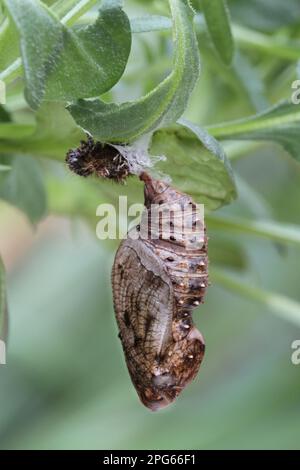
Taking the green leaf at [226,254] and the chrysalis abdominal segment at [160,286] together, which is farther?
the green leaf at [226,254]

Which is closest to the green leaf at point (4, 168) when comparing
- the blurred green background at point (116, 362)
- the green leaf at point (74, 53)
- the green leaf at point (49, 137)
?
the green leaf at point (49, 137)

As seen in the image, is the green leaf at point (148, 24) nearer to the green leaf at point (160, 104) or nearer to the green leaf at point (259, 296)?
the green leaf at point (160, 104)

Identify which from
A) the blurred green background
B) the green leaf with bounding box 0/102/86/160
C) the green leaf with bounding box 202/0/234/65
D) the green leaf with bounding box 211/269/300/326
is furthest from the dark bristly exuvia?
the blurred green background

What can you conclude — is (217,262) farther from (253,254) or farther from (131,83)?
(131,83)

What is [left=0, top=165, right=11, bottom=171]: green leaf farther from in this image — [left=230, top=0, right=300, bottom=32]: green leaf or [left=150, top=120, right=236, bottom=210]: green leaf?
[left=230, top=0, right=300, bottom=32]: green leaf

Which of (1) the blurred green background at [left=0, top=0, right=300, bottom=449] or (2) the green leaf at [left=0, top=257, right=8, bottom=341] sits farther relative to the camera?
(1) the blurred green background at [left=0, top=0, right=300, bottom=449]
